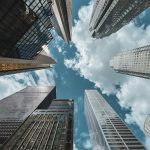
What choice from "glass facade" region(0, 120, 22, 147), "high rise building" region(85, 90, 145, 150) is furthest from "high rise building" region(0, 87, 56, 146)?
"high rise building" region(85, 90, 145, 150)

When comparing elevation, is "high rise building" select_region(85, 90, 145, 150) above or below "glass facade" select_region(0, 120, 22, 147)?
below

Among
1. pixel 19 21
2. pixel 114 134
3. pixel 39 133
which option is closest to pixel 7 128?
pixel 39 133

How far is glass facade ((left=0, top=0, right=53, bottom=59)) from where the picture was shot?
3738 cm

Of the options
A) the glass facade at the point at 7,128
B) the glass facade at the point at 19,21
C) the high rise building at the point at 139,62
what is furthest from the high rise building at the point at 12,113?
the high rise building at the point at 139,62

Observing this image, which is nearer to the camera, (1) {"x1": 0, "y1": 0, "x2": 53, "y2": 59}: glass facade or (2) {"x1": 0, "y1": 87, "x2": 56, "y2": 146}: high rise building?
(1) {"x1": 0, "y1": 0, "x2": 53, "y2": 59}: glass facade

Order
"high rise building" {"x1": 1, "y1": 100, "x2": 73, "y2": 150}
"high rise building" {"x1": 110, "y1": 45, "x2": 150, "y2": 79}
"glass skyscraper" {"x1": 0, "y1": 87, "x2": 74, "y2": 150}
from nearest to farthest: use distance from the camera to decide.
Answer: "high rise building" {"x1": 1, "y1": 100, "x2": 73, "y2": 150}
"glass skyscraper" {"x1": 0, "y1": 87, "x2": 74, "y2": 150}
"high rise building" {"x1": 110, "y1": 45, "x2": 150, "y2": 79}

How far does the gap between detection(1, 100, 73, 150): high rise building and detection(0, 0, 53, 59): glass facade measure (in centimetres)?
2388

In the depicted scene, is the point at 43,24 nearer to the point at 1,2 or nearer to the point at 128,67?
the point at 1,2

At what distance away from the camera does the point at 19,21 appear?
42.5 m

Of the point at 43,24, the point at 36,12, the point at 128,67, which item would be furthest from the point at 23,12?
the point at 128,67

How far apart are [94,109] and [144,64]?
61963 mm

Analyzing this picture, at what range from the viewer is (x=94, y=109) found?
179875 millimetres

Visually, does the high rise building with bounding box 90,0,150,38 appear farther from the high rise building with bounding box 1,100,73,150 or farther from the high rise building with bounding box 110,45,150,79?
the high rise building with bounding box 1,100,73,150

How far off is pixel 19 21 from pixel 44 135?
120 ft
